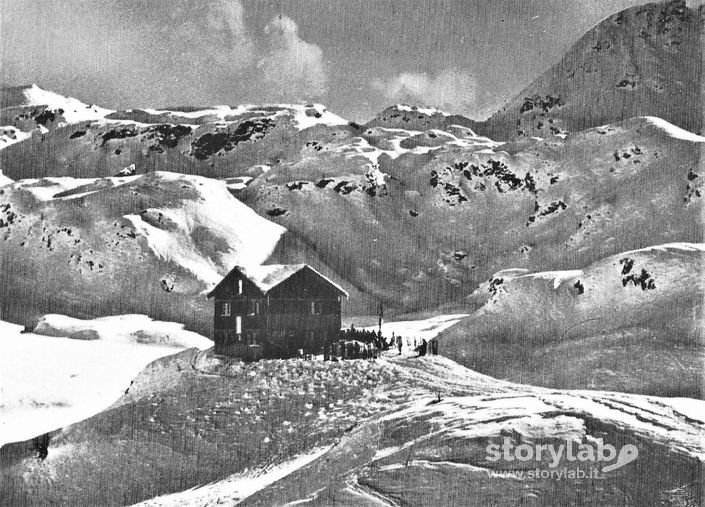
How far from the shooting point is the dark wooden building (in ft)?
84.1

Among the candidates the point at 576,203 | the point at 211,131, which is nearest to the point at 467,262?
the point at 576,203

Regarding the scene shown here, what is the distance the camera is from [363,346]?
1026 inches

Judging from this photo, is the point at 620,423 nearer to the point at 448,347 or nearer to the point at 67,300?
the point at 448,347

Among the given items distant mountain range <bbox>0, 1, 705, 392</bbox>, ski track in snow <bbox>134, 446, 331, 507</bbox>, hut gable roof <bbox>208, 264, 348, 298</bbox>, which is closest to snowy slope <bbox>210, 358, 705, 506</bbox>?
ski track in snow <bbox>134, 446, 331, 507</bbox>

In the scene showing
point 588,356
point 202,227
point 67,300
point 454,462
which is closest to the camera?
point 454,462

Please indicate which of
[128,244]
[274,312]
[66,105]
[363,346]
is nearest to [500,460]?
[363,346]

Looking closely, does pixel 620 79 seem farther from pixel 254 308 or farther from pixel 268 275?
pixel 254 308

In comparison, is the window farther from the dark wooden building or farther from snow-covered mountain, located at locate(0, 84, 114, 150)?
snow-covered mountain, located at locate(0, 84, 114, 150)

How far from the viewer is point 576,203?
5372 cm

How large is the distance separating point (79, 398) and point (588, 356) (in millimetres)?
17530

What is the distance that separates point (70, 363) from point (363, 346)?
11707 millimetres

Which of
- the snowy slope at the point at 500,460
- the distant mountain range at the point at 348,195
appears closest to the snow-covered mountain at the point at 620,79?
the distant mountain range at the point at 348,195

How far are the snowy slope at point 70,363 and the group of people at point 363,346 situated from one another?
7374 millimetres

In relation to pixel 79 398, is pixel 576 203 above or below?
above
